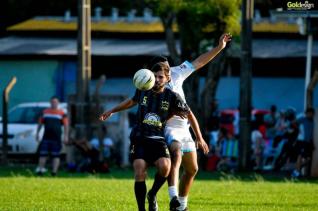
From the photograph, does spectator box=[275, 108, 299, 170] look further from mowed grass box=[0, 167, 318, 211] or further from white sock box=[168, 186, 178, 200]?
white sock box=[168, 186, 178, 200]

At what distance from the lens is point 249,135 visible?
107ft

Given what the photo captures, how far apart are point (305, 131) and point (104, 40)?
19.4 meters

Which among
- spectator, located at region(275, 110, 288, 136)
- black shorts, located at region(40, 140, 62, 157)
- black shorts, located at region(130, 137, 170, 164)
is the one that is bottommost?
spectator, located at region(275, 110, 288, 136)

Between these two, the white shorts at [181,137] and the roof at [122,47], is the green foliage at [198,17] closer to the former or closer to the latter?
the roof at [122,47]

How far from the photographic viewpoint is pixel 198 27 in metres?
35.7

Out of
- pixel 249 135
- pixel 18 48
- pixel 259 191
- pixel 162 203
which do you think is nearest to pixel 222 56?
pixel 249 135

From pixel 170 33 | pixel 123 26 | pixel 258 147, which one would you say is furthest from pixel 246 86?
pixel 123 26

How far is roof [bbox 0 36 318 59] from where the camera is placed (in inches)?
1703

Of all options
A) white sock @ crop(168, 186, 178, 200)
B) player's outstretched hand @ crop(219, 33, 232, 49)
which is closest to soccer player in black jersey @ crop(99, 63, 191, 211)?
white sock @ crop(168, 186, 178, 200)

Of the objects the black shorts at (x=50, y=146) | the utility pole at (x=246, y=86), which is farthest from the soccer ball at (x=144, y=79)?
the utility pole at (x=246, y=86)

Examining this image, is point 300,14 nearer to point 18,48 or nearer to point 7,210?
point 7,210

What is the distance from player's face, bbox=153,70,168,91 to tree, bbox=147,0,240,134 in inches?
772

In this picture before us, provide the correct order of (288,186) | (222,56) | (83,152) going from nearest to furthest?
(288,186) < (83,152) < (222,56)

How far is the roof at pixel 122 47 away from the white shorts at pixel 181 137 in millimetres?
27120
